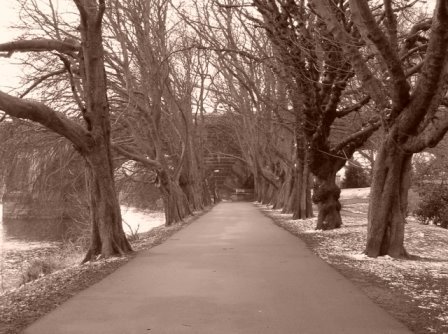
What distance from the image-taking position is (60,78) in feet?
59.1

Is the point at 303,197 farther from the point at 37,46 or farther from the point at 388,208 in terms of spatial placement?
the point at 37,46

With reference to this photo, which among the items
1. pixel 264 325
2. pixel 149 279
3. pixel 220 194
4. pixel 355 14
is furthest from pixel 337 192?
pixel 220 194

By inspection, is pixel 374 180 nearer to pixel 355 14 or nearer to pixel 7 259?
pixel 355 14

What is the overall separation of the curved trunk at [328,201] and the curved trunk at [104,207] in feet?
22.9

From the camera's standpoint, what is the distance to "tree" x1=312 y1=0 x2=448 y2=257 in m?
9.16

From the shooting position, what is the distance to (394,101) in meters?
10.2

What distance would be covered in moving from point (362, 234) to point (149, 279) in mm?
7557

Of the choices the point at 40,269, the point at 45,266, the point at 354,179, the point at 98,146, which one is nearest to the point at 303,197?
the point at 45,266

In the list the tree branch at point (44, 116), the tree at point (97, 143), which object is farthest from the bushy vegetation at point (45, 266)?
the tree branch at point (44, 116)

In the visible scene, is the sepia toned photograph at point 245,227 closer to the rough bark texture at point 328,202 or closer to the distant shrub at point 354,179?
the rough bark texture at point 328,202

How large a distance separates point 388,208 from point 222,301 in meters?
4.95

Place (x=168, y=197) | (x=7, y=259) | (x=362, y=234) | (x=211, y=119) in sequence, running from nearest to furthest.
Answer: (x=362, y=234), (x=7, y=259), (x=168, y=197), (x=211, y=119)

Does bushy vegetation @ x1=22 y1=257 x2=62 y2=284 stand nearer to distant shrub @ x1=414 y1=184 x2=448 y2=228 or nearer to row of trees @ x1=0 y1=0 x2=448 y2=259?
row of trees @ x1=0 y1=0 x2=448 y2=259

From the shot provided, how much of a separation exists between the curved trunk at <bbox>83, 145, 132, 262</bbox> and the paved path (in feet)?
4.16
